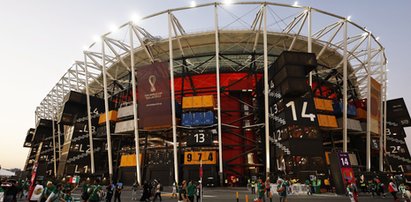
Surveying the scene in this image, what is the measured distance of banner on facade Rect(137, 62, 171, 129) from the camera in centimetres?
3912

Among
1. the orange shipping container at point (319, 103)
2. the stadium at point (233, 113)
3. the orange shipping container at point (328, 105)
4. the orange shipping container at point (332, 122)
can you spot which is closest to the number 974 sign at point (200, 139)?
the stadium at point (233, 113)

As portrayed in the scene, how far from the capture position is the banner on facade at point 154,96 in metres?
39.1

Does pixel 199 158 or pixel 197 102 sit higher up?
pixel 197 102

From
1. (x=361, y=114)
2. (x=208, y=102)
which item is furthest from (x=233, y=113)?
(x=361, y=114)

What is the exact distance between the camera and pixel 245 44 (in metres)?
47.8

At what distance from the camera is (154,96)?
131 feet

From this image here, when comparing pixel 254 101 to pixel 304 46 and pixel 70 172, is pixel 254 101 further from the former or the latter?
pixel 70 172

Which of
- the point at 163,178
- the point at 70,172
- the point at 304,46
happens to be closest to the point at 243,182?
the point at 163,178

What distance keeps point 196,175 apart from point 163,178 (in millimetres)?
4917

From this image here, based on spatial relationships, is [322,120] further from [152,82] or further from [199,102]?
[152,82]

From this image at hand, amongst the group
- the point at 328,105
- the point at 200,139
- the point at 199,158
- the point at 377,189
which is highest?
the point at 328,105

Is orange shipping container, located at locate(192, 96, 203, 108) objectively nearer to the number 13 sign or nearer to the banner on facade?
the banner on facade

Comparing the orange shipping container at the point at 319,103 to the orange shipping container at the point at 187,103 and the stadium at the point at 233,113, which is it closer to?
the stadium at the point at 233,113

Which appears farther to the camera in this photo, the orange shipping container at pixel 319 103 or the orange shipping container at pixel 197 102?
the orange shipping container at pixel 197 102
